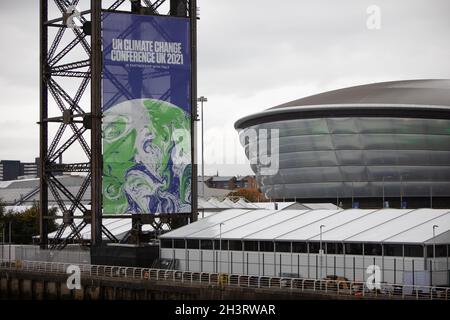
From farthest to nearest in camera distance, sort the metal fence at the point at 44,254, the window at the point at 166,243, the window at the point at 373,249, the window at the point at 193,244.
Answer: the metal fence at the point at 44,254, the window at the point at 166,243, the window at the point at 193,244, the window at the point at 373,249

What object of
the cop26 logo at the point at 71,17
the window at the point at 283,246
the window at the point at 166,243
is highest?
the cop26 logo at the point at 71,17

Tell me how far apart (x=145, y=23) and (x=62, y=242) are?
19982 millimetres

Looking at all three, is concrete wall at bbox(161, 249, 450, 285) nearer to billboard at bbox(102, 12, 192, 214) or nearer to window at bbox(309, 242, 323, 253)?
window at bbox(309, 242, 323, 253)

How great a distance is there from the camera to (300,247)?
69.1m

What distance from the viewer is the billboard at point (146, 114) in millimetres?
84562

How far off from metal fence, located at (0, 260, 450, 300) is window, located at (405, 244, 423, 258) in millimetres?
3009

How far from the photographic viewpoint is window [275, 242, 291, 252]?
69812 millimetres

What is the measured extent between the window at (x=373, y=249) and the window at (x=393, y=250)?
1.43 feet

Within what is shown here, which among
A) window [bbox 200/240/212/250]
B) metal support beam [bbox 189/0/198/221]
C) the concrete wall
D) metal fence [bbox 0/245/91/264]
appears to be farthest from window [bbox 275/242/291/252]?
metal support beam [bbox 189/0/198/221]

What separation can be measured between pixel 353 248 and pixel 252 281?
6.82 meters

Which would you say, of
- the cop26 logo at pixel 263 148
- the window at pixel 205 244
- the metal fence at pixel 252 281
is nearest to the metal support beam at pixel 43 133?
the metal fence at pixel 252 281

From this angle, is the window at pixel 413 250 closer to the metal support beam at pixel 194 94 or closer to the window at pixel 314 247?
the window at pixel 314 247

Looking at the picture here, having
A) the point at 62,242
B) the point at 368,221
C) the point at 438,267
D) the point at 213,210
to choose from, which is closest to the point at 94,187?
the point at 62,242

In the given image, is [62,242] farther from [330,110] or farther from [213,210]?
[330,110]
